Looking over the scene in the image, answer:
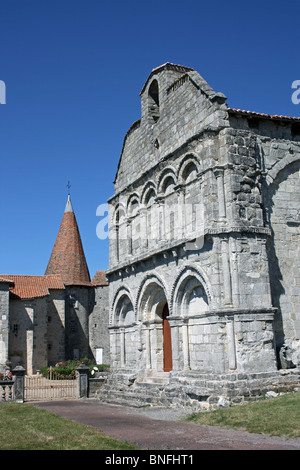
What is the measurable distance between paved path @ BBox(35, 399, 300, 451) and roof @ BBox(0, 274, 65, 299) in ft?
81.9

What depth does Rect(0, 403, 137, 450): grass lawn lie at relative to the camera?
8.23 meters

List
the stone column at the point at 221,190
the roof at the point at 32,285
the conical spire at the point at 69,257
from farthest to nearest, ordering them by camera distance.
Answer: the conical spire at the point at 69,257 → the roof at the point at 32,285 → the stone column at the point at 221,190

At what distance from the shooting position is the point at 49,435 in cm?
941

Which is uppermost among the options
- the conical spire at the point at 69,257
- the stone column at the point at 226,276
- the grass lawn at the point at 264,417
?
the conical spire at the point at 69,257

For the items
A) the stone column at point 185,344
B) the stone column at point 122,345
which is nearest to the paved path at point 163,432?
the stone column at point 185,344

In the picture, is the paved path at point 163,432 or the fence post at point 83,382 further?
the fence post at point 83,382

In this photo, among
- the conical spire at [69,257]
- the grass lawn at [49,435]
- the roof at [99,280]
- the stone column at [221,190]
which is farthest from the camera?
the roof at [99,280]

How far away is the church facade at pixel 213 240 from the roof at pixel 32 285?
849 inches

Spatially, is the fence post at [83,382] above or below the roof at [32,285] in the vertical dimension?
below

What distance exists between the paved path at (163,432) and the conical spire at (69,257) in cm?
3066

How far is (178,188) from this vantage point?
16438 millimetres

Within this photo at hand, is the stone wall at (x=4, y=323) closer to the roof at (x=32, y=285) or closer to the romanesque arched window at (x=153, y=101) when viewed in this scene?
the roof at (x=32, y=285)

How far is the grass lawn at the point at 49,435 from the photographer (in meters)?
8.23
